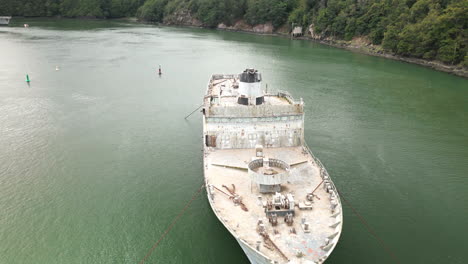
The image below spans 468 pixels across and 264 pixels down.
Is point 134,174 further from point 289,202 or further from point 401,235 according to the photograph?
point 401,235

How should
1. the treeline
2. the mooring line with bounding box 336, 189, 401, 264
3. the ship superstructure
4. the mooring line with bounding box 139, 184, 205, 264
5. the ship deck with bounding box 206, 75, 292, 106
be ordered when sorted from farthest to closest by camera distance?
1. the treeline
2. the ship deck with bounding box 206, 75, 292, 106
3. the mooring line with bounding box 139, 184, 205, 264
4. the mooring line with bounding box 336, 189, 401, 264
5. the ship superstructure

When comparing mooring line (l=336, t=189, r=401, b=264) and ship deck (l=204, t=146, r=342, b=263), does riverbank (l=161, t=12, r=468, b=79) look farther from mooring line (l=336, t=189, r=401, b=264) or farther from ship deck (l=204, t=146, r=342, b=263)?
ship deck (l=204, t=146, r=342, b=263)

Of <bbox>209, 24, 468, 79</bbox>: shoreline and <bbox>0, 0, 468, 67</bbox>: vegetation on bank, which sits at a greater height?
<bbox>0, 0, 468, 67</bbox>: vegetation on bank

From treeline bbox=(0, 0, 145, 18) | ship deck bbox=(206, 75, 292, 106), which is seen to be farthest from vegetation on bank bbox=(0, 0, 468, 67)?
ship deck bbox=(206, 75, 292, 106)

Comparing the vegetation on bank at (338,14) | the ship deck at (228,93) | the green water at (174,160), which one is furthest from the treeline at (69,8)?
the ship deck at (228,93)

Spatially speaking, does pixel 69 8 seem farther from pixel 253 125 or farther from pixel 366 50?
pixel 253 125

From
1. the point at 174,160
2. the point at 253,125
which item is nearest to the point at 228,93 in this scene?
the point at 253,125

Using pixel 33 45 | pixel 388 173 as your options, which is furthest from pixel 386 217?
pixel 33 45
